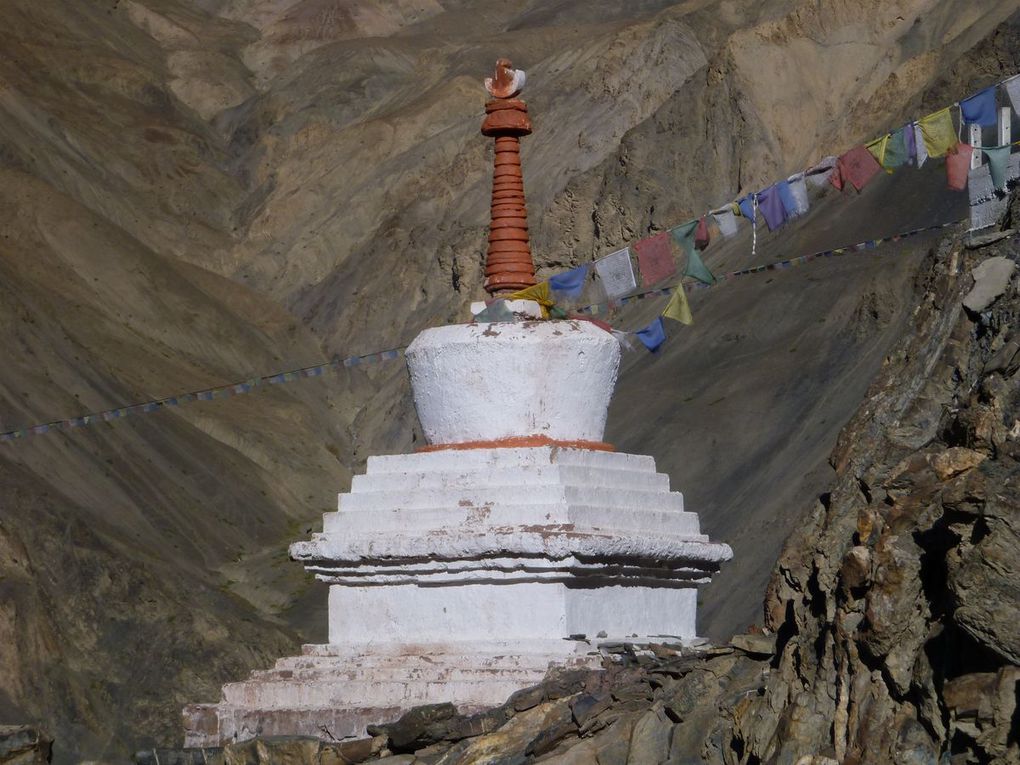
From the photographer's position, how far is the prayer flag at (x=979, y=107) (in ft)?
52.2

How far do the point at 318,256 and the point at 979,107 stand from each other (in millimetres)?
51120

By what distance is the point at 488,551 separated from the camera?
14.0m

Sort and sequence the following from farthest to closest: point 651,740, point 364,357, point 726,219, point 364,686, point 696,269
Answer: point 364,357, point 726,219, point 696,269, point 364,686, point 651,740

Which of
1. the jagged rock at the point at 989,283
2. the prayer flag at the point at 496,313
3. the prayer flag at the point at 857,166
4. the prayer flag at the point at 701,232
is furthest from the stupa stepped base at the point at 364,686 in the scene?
the prayer flag at the point at 701,232

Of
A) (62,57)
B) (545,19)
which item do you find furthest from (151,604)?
(545,19)

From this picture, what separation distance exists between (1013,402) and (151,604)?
95.4 ft

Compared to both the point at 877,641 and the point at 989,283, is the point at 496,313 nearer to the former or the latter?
the point at 989,283

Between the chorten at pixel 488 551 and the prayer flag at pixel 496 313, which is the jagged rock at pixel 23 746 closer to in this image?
the chorten at pixel 488 551

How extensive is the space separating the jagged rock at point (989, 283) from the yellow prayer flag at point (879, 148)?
170 inches

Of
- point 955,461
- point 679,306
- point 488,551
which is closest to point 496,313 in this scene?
point 488,551

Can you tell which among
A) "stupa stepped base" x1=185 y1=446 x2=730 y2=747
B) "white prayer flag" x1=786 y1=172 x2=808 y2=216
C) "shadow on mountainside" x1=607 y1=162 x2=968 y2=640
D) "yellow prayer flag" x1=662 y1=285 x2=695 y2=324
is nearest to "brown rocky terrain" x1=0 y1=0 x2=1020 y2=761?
"shadow on mountainside" x1=607 y1=162 x2=968 y2=640

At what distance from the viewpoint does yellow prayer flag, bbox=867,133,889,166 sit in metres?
17.2

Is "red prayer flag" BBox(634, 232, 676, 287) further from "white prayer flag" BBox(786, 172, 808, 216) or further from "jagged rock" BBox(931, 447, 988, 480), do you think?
"jagged rock" BBox(931, 447, 988, 480)

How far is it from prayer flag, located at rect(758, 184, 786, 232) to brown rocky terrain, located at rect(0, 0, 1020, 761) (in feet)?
17.5
